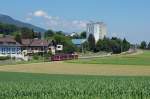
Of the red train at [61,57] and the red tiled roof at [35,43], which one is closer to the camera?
the red train at [61,57]

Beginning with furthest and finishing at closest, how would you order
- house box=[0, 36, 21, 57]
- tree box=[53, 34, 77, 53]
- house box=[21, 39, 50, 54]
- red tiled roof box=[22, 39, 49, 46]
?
1. tree box=[53, 34, 77, 53]
2. house box=[21, 39, 50, 54]
3. red tiled roof box=[22, 39, 49, 46]
4. house box=[0, 36, 21, 57]

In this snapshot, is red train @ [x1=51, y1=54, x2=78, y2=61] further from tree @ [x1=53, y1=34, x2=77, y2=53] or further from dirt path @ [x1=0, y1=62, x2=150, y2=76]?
tree @ [x1=53, y1=34, x2=77, y2=53]

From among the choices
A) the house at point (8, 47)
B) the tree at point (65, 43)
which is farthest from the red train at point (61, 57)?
the tree at point (65, 43)

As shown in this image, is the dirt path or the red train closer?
the dirt path

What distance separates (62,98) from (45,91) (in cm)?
327

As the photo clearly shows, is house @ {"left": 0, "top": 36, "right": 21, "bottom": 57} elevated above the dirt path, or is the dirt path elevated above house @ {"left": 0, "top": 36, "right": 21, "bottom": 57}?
house @ {"left": 0, "top": 36, "right": 21, "bottom": 57}

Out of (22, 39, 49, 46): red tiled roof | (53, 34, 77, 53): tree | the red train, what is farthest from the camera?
(53, 34, 77, 53): tree

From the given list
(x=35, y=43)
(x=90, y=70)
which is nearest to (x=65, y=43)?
(x=35, y=43)

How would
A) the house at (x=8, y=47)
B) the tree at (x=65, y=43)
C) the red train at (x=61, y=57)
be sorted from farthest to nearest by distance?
the tree at (x=65, y=43), the house at (x=8, y=47), the red train at (x=61, y=57)

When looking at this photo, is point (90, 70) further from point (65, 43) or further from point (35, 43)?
point (65, 43)

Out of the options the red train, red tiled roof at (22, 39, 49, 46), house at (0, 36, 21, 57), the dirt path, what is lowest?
the dirt path

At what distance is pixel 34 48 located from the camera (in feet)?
533

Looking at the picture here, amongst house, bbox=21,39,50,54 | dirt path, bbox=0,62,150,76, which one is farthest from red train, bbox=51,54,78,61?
dirt path, bbox=0,62,150,76

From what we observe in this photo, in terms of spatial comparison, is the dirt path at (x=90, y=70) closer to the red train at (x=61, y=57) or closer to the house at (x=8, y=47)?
the red train at (x=61, y=57)
